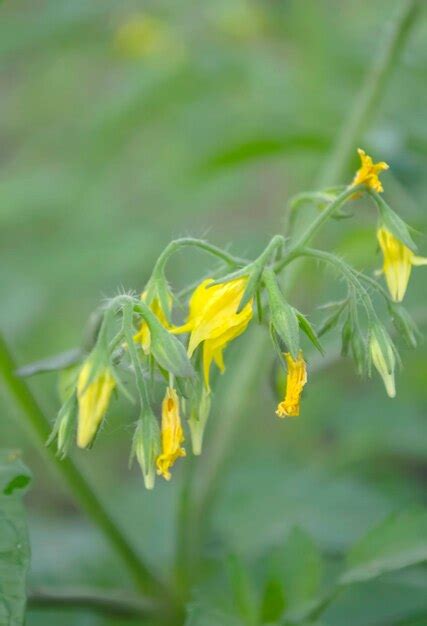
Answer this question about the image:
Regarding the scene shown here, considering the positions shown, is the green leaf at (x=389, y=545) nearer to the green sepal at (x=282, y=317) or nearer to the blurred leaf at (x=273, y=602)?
the blurred leaf at (x=273, y=602)

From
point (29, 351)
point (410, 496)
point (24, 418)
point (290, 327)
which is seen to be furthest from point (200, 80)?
point (290, 327)

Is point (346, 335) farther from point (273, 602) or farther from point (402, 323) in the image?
point (273, 602)

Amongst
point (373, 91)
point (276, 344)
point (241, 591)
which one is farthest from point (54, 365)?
point (373, 91)

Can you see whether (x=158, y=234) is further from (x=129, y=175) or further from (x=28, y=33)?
(x=129, y=175)

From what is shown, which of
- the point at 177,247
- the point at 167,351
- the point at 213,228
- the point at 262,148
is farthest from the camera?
the point at 213,228

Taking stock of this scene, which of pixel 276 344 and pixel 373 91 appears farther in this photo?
pixel 373 91
